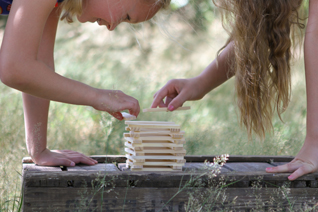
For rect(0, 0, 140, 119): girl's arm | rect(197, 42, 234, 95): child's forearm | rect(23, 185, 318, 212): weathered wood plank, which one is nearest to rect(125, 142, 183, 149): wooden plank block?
rect(23, 185, 318, 212): weathered wood plank

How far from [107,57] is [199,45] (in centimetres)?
159

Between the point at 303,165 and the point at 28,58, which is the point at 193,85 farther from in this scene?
the point at 28,58

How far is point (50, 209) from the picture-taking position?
1.46m

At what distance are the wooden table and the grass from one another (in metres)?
0.30

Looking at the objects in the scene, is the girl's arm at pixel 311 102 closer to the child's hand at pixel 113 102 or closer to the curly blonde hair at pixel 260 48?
the curly blonde hair at pixel 260 48

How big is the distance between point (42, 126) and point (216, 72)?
1.09m

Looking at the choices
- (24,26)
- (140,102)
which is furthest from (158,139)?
(140,102)

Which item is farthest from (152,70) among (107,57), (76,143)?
(76,143)

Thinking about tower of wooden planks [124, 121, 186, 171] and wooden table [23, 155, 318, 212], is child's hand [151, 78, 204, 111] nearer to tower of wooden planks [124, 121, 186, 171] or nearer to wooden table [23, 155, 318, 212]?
tower of wooden planks [124, 121, 186, 171]

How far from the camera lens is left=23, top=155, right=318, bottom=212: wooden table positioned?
57.4 inches

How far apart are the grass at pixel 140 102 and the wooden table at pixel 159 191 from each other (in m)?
0.30

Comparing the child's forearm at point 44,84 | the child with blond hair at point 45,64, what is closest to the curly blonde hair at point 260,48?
the child with blond hair at point 45,64

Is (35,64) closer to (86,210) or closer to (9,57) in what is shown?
(9,57)

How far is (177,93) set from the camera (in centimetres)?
217
